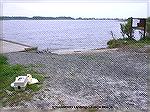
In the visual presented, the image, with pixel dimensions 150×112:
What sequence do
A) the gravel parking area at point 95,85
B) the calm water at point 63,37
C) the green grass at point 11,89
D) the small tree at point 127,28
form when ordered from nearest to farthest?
the gravel parking area at point 95,85
the green grass at point 11,89
the small tree at point 127,28
the calm water at point 63,37

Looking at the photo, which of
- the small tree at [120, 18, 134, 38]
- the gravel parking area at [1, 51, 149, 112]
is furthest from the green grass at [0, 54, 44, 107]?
the small tree at [120, 18, 134, 38]

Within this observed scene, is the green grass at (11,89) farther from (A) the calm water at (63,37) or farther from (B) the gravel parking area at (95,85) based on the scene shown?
(A) the calm water at (63,37)

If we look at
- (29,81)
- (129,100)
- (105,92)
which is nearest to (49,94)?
(29,81)

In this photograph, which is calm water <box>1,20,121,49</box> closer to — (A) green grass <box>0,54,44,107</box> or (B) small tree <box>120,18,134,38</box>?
(B) small tree <box>120,18,134,38</box>

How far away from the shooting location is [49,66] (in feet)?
48.0

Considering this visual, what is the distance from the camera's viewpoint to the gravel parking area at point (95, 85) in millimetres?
8688

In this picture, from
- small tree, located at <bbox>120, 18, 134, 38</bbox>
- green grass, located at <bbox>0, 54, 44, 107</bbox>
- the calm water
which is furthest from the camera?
the calm water

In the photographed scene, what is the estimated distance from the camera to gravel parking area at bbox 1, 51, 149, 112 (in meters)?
8.69

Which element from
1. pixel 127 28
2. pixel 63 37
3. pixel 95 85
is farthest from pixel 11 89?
pixel 63 37

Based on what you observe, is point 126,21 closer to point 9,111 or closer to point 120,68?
point 120,68

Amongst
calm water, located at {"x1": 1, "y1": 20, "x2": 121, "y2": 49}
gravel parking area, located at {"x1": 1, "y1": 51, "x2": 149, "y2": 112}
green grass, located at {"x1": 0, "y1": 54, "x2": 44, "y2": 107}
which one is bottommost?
calm water, located at {"x1": 1, "y1": 20, "x2": 121, "y2": 49}

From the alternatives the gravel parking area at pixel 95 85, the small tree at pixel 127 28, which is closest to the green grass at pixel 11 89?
the gravel parking area at pixel 95 85

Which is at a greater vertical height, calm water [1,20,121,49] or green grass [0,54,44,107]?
green grass [0,54,44,107]

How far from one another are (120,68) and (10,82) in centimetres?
577
